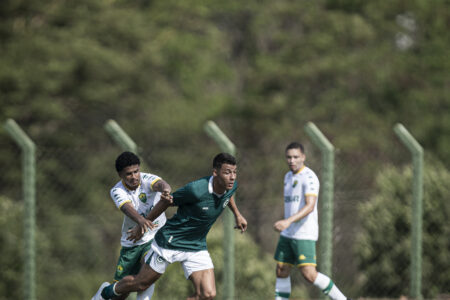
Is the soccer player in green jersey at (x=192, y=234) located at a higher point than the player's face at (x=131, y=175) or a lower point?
lower

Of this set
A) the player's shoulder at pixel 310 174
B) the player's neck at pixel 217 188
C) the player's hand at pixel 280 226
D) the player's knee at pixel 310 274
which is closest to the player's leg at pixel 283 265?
the player's knee at pixel 310 274

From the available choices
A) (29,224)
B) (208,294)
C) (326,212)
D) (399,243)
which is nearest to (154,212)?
(208,294)

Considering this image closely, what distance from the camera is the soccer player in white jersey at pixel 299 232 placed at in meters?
8.16

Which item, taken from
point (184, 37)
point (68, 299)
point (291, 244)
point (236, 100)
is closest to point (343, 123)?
point (236, 100)

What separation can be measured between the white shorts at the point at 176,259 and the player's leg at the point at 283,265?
176 centimetres

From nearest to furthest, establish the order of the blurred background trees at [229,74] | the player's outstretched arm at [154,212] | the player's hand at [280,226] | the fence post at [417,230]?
the player's outstretched arm at [154,212]
the player's hand at [280,226]
the fence post at [417,230]
the blurred background trees at [229,74]

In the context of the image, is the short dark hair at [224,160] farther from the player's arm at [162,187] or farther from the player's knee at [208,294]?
the player's knee at [208,294]

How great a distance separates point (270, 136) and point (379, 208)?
602 inches

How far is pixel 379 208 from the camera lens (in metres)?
11.1

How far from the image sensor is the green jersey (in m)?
6.62

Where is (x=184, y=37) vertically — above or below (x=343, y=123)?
above

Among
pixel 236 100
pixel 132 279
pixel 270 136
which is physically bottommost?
pixel 132 279

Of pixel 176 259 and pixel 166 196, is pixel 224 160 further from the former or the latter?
pixel 176 259

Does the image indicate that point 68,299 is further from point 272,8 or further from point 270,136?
point 272,8
